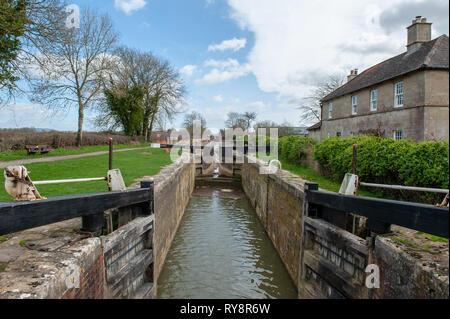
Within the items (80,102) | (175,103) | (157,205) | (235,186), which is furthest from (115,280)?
(175,103)

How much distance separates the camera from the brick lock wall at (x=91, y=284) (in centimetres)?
268

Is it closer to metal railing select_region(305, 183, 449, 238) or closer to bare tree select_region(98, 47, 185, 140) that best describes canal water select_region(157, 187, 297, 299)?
metal railing select_region(305, 183, 449, 238)

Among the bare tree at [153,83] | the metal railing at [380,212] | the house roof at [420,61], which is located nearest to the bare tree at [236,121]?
the bare tree at [153,83]

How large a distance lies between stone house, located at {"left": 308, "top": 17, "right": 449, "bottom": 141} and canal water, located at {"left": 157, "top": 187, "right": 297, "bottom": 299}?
21.8ft

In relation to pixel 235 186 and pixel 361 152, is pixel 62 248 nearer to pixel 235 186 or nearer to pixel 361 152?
pixel 361 152

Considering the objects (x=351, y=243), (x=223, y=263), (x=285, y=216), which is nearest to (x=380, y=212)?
(x=351, y=243)

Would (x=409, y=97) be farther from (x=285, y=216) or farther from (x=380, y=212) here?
(x=380, y=212)

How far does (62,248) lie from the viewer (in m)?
3.06

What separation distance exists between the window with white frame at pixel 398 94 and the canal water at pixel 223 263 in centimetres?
1184

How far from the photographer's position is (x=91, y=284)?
3.11 m

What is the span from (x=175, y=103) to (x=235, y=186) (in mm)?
16652

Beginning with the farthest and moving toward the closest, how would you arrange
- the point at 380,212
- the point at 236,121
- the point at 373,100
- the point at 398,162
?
the point at 236,121 < the point at 373,100 < the point at 398,162 < the point at 380,212

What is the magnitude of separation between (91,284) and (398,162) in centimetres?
645
